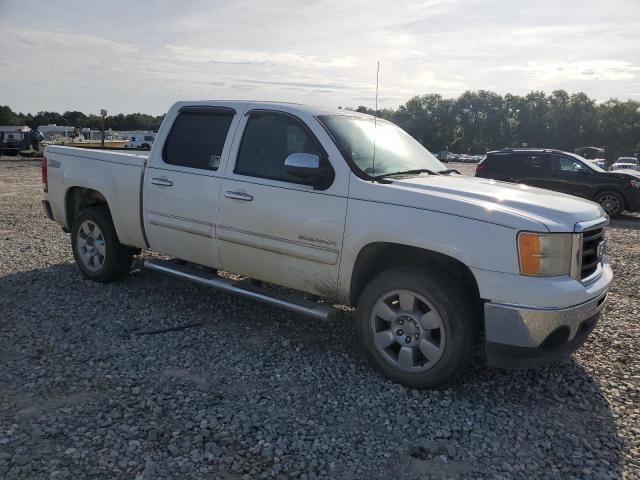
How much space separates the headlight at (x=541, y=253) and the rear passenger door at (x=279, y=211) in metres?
1.32

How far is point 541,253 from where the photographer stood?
11.4 feet

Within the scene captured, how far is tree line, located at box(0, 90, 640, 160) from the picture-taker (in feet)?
333

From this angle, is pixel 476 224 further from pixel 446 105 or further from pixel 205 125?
pixel 446 105

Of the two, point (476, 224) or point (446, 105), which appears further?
point (446, 105)

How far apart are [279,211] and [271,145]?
67 cm

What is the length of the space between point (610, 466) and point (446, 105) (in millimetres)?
129801

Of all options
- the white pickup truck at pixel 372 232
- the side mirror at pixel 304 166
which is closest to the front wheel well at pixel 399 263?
the white pickup truck at pixel 372 232

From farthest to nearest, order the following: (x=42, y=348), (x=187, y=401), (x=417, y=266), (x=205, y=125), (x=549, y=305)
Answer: (x=205, y=125) → (x=42, y=348) → (x=417, y=266) → (x=187, y=401) → (x=549, y=305)

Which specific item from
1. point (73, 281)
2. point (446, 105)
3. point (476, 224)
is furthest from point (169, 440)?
point (446, 105)

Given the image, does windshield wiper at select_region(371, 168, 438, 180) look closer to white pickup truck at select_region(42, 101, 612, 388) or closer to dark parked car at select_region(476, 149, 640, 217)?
white pickup truck at select_region(42, 101, 612, 388)

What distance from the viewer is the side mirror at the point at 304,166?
165 inches

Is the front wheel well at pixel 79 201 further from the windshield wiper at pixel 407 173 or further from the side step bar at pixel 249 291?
the windshield wiper at pixel 407 173

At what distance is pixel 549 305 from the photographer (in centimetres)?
347

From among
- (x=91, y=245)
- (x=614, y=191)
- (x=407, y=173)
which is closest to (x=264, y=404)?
(x=407, y=173)
